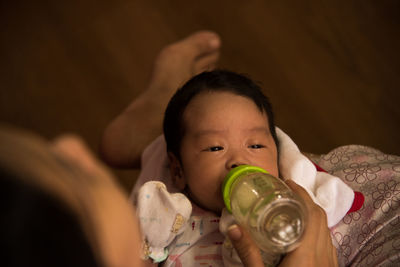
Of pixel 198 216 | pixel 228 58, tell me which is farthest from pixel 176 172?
pixel 228 58

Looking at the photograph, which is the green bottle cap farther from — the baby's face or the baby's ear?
the baby's ear

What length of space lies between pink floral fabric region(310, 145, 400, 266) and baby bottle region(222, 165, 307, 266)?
0.90 ft

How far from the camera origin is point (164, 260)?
0.87 m

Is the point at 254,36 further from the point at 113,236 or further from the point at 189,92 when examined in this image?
the point at 113,236

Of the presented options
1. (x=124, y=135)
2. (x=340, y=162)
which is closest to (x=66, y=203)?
(x=340, y=162)

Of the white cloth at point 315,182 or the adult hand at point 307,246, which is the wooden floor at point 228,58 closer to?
the white cloth at point 315,182

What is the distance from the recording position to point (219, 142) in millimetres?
872

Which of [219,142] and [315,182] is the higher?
[219,142]

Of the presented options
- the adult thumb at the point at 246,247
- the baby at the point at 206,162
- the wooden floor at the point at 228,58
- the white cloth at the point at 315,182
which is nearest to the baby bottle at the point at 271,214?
the adult thumb at the point at 246,247

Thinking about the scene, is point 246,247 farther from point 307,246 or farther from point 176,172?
point 176,172

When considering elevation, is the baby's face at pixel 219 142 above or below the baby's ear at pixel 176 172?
above

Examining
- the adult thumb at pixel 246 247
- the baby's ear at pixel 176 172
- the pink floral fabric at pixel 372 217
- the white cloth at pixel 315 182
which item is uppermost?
the adult thumb at pixel 246 247

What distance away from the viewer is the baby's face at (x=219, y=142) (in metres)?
0.85

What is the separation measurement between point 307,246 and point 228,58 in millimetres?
1326
